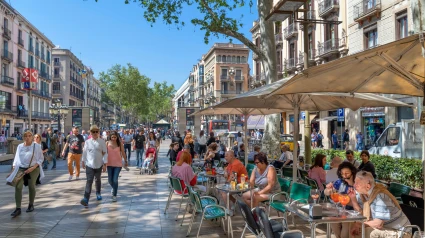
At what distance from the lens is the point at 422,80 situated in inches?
137

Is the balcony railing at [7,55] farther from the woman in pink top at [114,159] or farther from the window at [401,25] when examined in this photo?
the window at [401,25]

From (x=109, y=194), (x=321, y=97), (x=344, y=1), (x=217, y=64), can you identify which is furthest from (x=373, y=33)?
(x=217, y=64)

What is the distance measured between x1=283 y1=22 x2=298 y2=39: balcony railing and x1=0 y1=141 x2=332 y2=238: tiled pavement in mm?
27032

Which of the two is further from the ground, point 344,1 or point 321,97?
point 344,1

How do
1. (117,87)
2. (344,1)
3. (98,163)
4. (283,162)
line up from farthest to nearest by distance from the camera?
(117,87) < (344,1) < (283,162) < (98,163)

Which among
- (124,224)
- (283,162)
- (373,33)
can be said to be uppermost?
(373,33)

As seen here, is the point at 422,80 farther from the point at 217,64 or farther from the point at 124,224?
the point at 217,64

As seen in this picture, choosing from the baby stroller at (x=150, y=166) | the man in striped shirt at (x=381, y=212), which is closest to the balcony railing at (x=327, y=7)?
the baby stroller at (x=150, y=166)

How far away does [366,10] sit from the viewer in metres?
22.4

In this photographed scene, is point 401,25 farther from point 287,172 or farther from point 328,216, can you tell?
point 328,216

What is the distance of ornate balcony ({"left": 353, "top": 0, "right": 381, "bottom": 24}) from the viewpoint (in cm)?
2139

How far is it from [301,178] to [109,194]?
15.4ft

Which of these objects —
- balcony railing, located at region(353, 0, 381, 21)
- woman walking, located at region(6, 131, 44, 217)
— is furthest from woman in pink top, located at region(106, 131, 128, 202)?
balcony railing, located at region(353, 0, 381, 21)

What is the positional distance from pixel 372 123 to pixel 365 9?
753 cm
